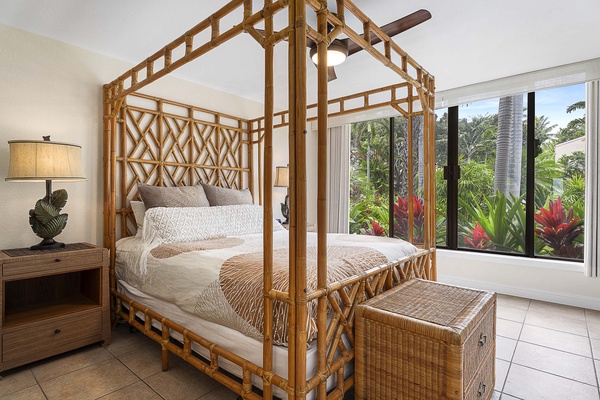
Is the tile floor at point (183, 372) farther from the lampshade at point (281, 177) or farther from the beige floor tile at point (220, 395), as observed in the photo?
the lampshade at point (281, 177)

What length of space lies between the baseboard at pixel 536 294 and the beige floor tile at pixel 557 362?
129cm

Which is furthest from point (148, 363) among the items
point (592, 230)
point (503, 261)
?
point (592, 230)

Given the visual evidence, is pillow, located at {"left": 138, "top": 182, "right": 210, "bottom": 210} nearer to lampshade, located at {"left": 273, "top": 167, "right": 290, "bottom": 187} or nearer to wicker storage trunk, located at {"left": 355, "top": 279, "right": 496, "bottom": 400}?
lampshade, located at {"left": 273, "top": 167, "right": 290, "bottom": 187}

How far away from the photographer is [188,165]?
3.46 meters

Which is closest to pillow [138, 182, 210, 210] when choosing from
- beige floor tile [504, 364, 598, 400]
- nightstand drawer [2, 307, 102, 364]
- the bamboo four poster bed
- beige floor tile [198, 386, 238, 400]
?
the bamboo four poster bed

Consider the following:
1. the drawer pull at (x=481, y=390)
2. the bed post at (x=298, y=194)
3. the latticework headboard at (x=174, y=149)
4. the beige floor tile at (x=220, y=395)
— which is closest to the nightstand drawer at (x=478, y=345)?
the drawer pull at (x=481, y=390)

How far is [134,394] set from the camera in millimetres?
1773

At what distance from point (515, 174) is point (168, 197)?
12.3 feet

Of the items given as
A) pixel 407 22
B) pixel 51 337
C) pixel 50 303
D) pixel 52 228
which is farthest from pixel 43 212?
pixel 407 22

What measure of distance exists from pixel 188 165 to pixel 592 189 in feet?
13.1

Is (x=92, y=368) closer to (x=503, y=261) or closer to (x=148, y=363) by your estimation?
(x=148, y=363)

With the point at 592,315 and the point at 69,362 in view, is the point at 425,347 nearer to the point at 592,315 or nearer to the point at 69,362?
the point at 69,362

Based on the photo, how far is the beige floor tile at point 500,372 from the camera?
1876 mm

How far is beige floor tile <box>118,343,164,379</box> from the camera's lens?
2010 mm
